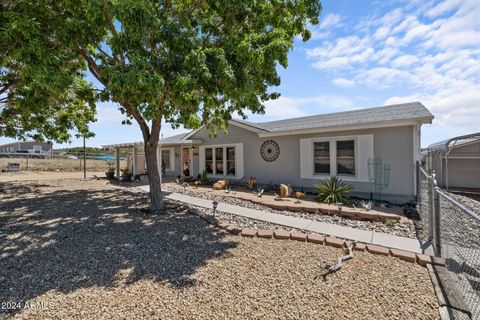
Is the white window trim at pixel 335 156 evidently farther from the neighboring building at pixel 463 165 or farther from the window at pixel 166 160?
the window at pixel 166 160

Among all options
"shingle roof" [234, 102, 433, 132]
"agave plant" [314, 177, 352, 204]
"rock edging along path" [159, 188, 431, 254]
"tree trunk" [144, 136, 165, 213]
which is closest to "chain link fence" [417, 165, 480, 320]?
"rock edging along path" [159, 188, 431, 254]

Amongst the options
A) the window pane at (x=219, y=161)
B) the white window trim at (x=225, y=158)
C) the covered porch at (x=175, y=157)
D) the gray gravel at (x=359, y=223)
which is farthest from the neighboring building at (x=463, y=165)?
the covered porch at (x=175, y=157)

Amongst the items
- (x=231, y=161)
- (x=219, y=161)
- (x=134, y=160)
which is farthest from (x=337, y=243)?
(x=134, y=160)

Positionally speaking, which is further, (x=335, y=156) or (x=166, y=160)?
(x=166, y=160)

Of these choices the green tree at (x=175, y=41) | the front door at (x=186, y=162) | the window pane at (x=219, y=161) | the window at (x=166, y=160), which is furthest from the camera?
the window at (x=166, y=160)

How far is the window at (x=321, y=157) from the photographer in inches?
369

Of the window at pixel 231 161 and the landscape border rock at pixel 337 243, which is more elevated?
the window at pixel 231 161

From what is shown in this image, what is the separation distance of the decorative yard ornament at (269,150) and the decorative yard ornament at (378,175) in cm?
390

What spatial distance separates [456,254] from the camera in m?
3.32

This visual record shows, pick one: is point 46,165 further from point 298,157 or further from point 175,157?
point 298,157

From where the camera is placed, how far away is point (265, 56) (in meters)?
4.76

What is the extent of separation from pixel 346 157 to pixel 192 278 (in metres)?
7.61

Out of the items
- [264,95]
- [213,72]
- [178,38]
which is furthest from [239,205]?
[178,38]

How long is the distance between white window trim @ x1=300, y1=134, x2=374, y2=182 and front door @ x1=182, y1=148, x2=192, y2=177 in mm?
8153
